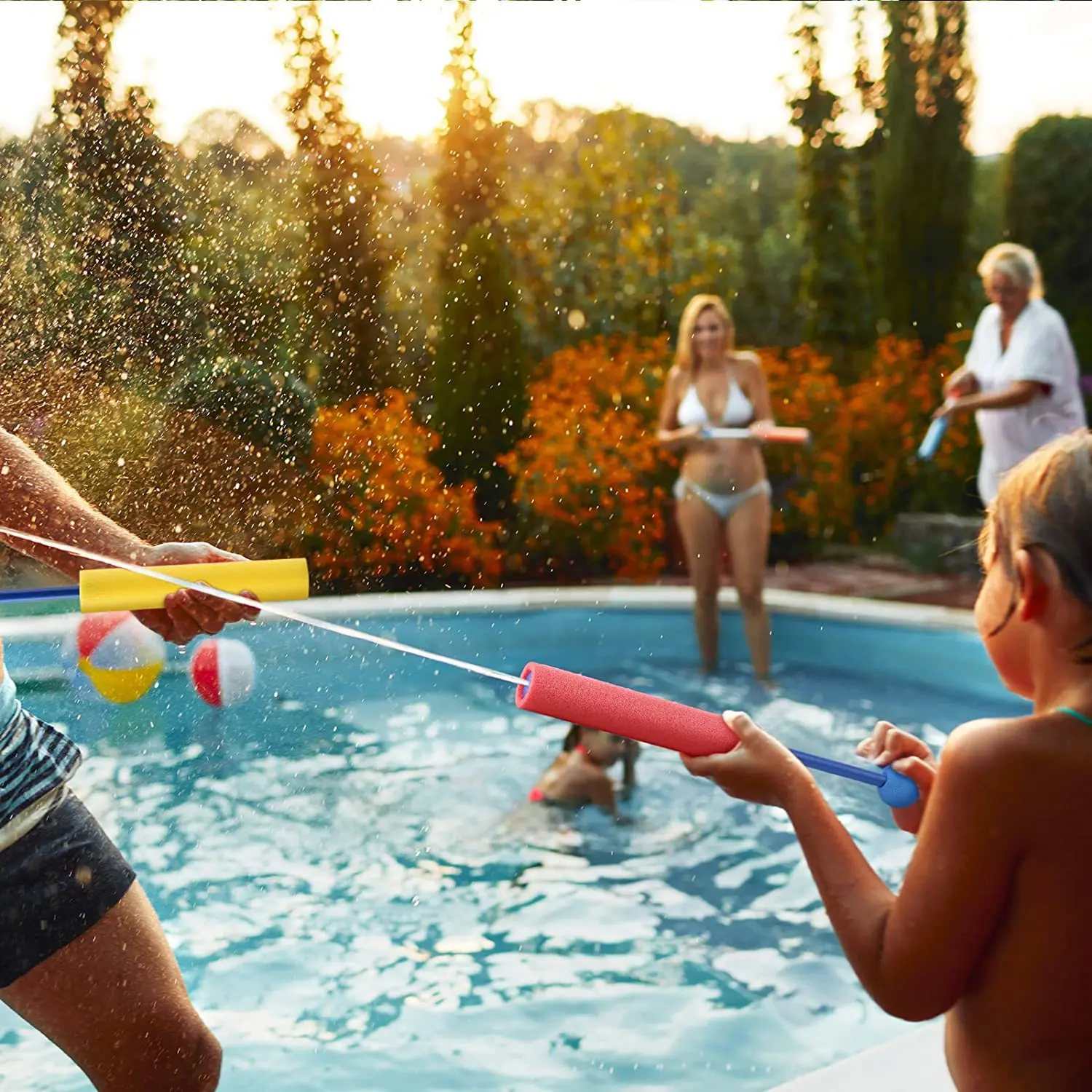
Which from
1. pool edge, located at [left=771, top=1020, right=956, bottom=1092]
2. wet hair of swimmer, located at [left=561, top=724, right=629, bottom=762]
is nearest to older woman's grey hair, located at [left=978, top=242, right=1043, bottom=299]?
wet hair of swimmer, located at [left=561, top=724, right=629, bottom=762]

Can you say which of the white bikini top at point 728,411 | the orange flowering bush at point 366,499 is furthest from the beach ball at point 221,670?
the white bikini top at point 728,411

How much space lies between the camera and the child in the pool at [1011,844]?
1.10m

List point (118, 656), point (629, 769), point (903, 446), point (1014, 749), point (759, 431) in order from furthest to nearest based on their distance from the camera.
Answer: point (903, 446)
point (759, 431)
point (629, 769)
point (118, 656)
point (1014, 749)

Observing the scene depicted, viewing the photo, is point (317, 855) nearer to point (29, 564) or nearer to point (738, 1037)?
point (738, 1037)

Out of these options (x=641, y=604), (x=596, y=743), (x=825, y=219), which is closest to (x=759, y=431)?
(x=641, y=604)

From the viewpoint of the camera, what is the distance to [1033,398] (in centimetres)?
467

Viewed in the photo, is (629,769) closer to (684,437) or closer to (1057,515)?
(684,437)

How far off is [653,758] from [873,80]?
6.55 m

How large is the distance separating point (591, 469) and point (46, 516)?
600 centimetres

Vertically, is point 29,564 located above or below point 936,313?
below

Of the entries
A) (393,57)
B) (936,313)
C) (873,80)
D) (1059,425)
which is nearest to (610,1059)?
(393,57)

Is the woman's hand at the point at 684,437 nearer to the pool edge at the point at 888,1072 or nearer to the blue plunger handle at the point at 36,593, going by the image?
the pool edge at the point at 888,1072

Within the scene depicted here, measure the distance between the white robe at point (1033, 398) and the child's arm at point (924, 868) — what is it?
3.66m

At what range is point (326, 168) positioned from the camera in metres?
2.18
